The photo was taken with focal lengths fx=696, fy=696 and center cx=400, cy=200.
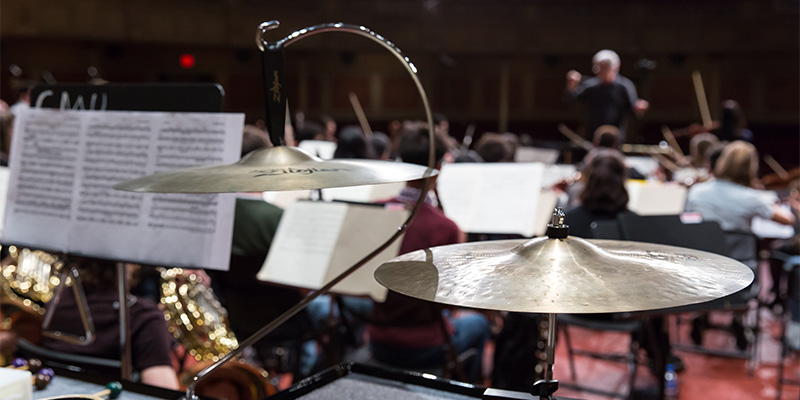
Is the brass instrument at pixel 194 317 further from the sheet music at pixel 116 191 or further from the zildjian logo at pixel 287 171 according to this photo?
the zildjian logo at pixel 287 171

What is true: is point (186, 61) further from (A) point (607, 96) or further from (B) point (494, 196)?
(B) point (494, 196)

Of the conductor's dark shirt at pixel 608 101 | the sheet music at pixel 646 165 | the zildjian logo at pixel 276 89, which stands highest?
the conductor's dark shirt at pixel 608 101

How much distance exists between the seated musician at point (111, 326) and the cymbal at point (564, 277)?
1.03 meters

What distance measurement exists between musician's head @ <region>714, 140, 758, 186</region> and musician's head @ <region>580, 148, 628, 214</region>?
3.63 ft

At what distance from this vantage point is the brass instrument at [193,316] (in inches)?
118

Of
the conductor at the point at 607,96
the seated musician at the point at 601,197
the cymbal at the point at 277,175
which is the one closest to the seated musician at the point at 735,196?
the seated musician at the point at 601,197

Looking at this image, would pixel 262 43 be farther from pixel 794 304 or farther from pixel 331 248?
pixel 794 304

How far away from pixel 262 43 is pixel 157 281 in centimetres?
284

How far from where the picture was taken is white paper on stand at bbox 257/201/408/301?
103 inches

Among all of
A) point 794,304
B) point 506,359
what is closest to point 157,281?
point 506,359

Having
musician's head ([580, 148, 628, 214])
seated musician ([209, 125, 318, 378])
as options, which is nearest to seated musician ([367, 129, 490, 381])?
seated musician ([209, 125, 318, 378])

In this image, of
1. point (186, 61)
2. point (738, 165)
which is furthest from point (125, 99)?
point (186, 61)

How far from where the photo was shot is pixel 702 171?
5.92m

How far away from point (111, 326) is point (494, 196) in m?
2.03
